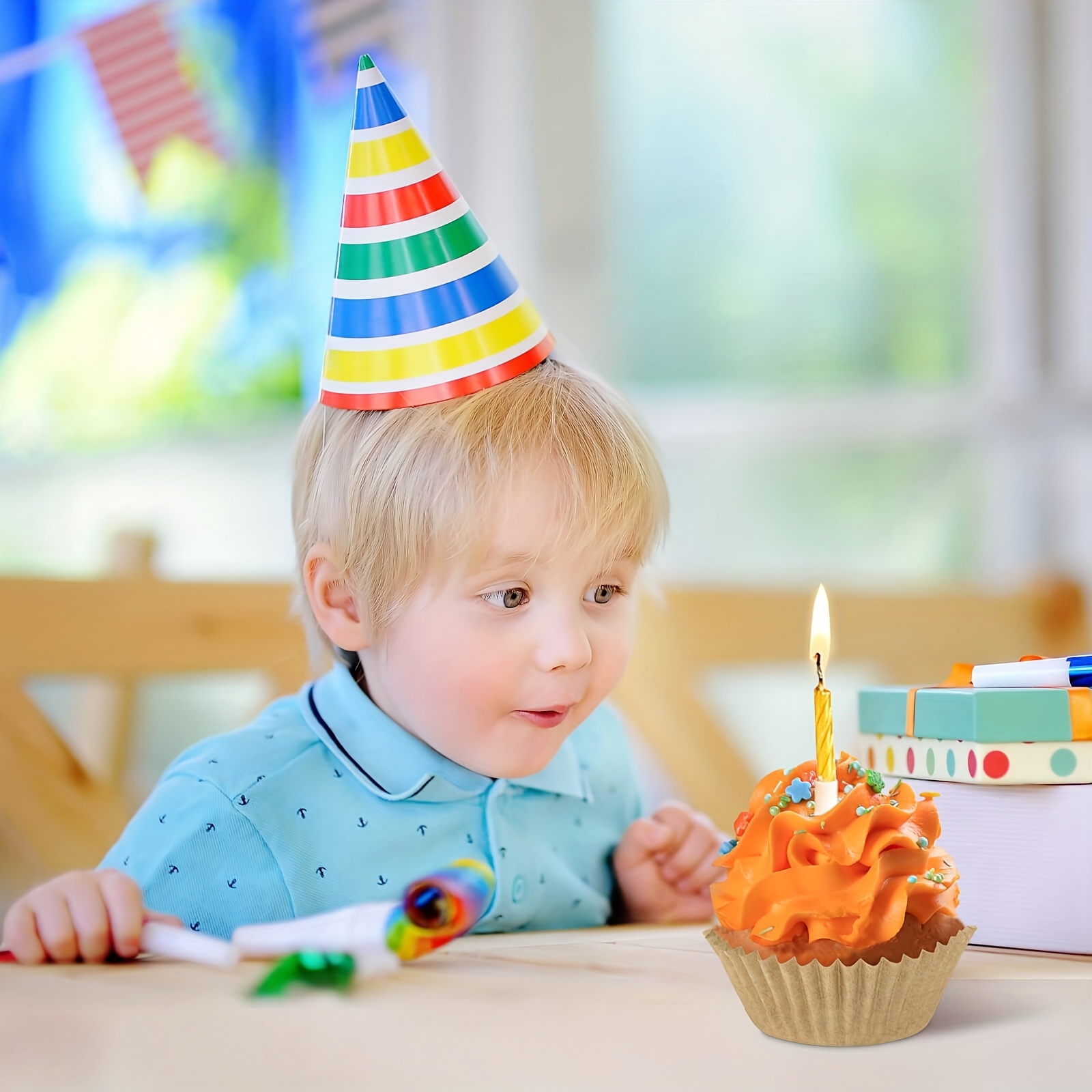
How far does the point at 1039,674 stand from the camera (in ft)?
2.15

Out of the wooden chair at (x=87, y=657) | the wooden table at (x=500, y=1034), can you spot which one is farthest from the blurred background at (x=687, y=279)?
the wooden table at (x=500, y=1034)

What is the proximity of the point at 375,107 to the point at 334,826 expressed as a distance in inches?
17.1

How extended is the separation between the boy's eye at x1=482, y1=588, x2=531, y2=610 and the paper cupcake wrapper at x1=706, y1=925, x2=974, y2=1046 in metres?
0.29

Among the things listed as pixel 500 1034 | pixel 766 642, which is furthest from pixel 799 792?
pixel 766 642

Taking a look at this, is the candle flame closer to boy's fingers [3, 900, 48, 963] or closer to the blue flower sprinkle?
the blue flower sprinkle

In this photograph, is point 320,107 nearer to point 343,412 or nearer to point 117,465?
point 117,465

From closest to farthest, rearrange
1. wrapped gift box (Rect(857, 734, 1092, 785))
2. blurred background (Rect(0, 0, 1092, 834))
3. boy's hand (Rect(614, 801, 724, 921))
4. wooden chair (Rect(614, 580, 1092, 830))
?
wrapped gift box (Rect(857, 734, 1092, 785)) < boy's hand (Rect(614, 801, 724, 921)) < wooden chair (Rect(614, 580, 1092, 830)) < blurred background (Rect(0, 0, 1092, 834))

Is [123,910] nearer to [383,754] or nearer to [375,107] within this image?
[383,754]

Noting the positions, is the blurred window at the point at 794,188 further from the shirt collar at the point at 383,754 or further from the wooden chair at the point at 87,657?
the shirt collar at the point at 383,754

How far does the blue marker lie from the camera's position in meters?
0.65

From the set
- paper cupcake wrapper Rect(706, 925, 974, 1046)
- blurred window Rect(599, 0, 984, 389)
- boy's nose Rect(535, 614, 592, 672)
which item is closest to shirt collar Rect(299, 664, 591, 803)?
boy's nose Rect(535, 614, 592, 672)

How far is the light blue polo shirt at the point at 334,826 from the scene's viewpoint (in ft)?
2.42

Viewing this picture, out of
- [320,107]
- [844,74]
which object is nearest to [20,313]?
[320,107]

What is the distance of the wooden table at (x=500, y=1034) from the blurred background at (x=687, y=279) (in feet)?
4.46
